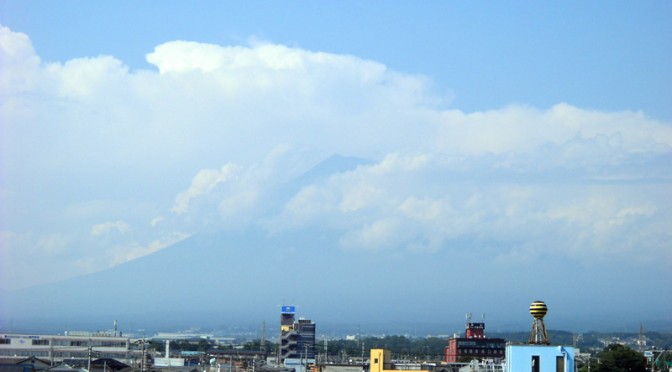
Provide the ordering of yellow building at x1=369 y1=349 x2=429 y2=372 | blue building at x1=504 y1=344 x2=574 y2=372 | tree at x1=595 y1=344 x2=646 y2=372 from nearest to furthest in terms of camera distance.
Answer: blue building at x1=504 y1=344 x2=574 y2=372
yellow building at x1=369 y1=349 x2=429 y2=372
tree at x1=595 y1=344 x2=646 y2=372

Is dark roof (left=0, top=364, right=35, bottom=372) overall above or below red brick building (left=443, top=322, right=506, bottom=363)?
above

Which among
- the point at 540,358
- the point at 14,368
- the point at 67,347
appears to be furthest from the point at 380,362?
the point at 67,347

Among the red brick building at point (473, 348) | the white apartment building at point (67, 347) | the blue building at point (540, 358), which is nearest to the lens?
the blue building at point (540, 358)

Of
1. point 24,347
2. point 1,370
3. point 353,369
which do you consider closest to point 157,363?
point 24,347

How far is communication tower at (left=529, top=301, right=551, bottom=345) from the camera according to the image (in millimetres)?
33500

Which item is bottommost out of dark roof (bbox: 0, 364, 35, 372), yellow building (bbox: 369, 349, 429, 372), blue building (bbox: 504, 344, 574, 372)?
dark roof (bbox: 0, 364, 35, 372)

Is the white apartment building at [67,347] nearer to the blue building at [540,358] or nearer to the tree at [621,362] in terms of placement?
the tree at [621,362]

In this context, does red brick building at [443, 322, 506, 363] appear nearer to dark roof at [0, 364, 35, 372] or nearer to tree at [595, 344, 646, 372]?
tree at [595, 344, 646, 372]

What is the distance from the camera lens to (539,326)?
33.6m

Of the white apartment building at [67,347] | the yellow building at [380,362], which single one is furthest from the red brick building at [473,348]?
the yellow building at [380,362]

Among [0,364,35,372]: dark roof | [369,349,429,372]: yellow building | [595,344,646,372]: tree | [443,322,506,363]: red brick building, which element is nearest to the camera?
[0,364,35,372]: dark roof

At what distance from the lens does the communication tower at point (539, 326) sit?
110 ft

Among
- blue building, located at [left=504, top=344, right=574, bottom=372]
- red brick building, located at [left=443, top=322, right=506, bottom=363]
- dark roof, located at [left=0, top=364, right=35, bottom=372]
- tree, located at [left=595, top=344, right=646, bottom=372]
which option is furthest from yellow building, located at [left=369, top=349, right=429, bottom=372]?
red brick building, located at [left=443, top=322, right=506, bottom=363]

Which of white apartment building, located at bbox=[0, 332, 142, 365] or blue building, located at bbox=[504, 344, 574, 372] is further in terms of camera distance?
white apartment building, located at bbox=[0, 332, 142, 365]
